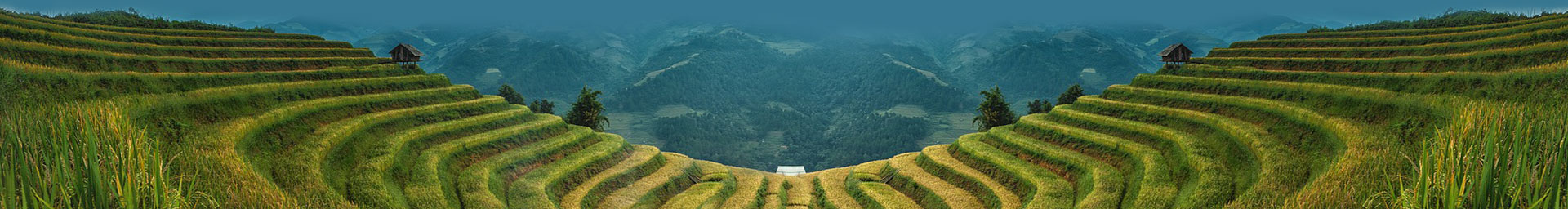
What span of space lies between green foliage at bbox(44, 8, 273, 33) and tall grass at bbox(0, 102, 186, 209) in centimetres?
2627

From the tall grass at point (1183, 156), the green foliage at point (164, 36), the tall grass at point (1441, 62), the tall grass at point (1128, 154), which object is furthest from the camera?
the green foliage at point (164, 36)

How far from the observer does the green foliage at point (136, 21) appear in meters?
31.4

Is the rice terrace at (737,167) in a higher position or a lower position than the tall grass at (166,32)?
lower

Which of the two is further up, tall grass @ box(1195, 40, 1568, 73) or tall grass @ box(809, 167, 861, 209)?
tall grass @ box(1195, 40, 1568, 73)

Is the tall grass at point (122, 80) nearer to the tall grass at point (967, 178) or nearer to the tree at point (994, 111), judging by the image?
the tall grass at point (967, 178)

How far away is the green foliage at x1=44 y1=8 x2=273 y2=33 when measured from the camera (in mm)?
31359

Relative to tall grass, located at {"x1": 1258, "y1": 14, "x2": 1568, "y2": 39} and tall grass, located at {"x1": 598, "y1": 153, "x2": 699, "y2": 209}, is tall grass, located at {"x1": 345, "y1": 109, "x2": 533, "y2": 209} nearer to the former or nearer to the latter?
tall grass, located at {"x1": 598, "y1": 153, "x2": 699, "y2": 209}

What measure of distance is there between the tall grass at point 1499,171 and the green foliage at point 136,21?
40.8m

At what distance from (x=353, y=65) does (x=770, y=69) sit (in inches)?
6271

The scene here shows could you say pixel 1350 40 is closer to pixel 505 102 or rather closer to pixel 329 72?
pixel 505 102

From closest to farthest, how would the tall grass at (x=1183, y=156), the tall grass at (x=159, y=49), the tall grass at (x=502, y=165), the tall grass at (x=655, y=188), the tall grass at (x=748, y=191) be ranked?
the tall grass at (x=1183, y=156) → the tall grass at (x=502, y=165) → the tall grass at (x=655, y=188) → the tall grass at (x=748, y=191) → the tall grass at (x=159, y=49)

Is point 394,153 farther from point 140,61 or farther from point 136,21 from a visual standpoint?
point 136,21

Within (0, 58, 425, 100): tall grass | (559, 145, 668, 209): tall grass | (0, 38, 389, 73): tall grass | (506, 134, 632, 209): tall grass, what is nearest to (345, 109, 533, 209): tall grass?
(506, 134, 632, 209): tall grass

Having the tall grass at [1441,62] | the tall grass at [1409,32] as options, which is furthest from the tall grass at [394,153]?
the tall grass at [1409,32]
